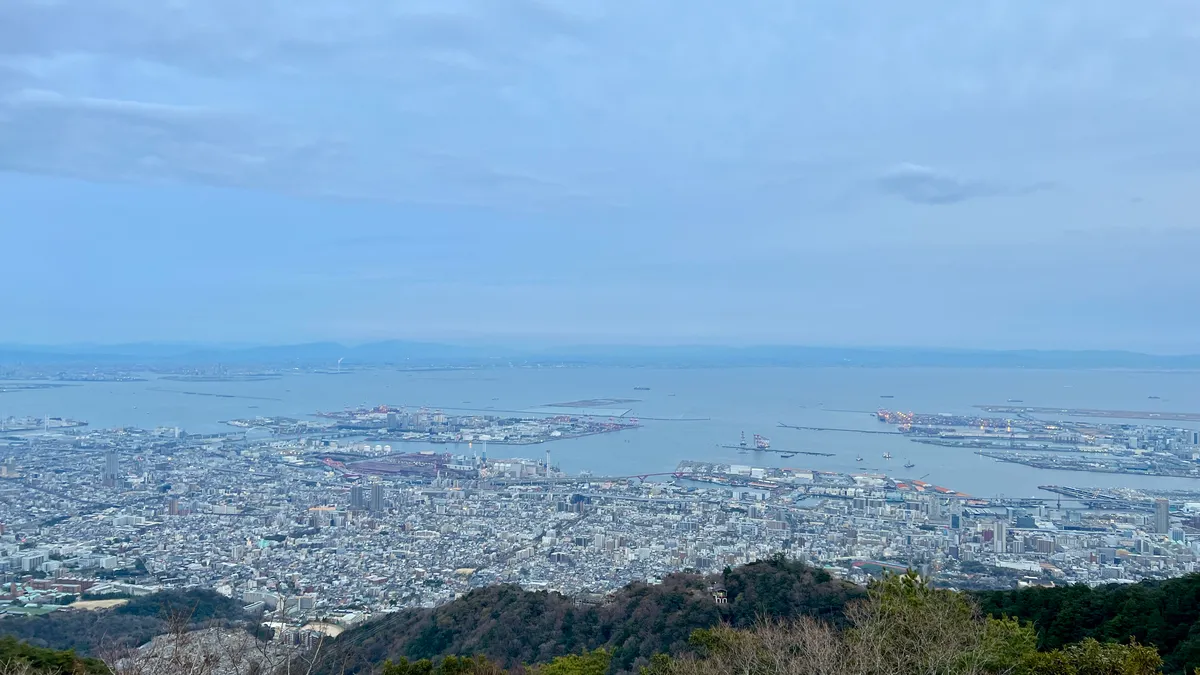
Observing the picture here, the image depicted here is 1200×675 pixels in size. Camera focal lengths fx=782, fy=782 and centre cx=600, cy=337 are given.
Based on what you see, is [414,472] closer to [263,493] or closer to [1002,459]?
[263,493]

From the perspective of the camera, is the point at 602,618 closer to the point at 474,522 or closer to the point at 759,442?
the point at 474,522

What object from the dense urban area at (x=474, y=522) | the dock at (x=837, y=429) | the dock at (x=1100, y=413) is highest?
the dock at (x=1100, y=413)

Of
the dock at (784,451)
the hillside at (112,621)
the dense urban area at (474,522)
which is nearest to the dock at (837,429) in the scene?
the dense urban area at (474,522)

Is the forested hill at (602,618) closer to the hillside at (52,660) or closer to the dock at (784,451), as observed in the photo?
the hillside at (52,660)

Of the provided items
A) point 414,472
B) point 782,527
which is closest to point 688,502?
point 782,527

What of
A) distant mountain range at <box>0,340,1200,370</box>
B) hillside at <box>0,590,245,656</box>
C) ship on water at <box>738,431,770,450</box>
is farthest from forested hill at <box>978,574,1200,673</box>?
distant mountain range at <box>0,340,1200,370</box>

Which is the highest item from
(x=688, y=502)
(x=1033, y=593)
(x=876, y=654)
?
(x=876, y=654)

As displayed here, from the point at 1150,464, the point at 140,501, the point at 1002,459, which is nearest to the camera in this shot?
the point at 140,501

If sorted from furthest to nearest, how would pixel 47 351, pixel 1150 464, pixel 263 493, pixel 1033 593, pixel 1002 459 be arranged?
pixel 47 351 → pixel 1002 459 → pixel 1150 464 → pixel 263 493 → pixel 1033 593
